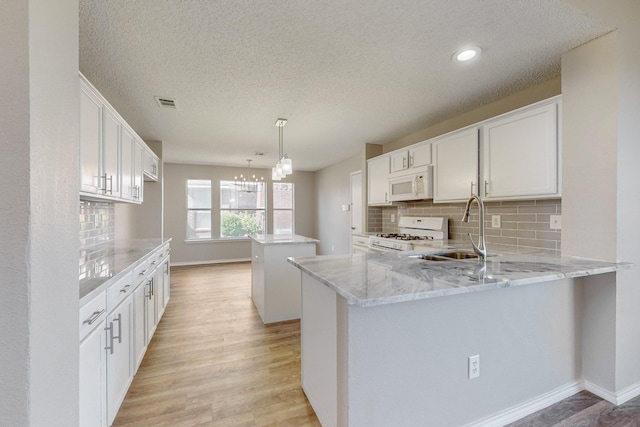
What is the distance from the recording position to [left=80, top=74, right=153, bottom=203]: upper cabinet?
1824mm

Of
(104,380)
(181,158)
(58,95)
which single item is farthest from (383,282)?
(181,158)

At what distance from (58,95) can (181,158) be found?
544 cm

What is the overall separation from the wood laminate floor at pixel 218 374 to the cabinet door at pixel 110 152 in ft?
4.85

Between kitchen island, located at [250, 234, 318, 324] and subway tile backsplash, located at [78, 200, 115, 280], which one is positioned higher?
subway tile backsplash, located at [78, 200, 115, 280]

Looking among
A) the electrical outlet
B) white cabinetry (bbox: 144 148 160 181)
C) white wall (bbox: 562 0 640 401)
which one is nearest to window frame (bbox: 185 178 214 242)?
white cabinetry (bbox: 144 148 160 181)

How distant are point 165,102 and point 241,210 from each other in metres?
4.43

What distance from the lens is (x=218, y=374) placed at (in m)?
2.17

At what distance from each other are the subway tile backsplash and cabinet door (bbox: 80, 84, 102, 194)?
1.65ft

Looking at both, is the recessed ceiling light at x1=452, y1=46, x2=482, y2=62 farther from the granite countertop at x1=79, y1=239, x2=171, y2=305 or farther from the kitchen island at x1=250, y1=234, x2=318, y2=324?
the granite countertop at x1=79, y1=239, x2=171, y2=305

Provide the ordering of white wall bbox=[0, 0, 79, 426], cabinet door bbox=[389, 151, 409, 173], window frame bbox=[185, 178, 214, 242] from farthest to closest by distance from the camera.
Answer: window frame bbox=[185, 178, 214, 242], cabinet door bbox=[389, 151, 409, 173], white wall bbox=[0, 0, 79, 426]

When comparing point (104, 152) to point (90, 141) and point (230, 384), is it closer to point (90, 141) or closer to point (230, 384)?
point (90, 141)

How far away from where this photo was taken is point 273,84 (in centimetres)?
250

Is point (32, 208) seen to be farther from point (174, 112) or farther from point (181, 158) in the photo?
point (181, 158)

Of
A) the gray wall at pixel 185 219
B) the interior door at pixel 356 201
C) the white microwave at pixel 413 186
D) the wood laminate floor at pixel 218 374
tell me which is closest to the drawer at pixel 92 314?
the wood laminate floor at pixel 218 374
